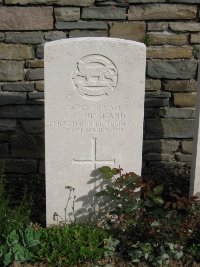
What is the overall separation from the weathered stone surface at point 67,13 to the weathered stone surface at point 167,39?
0.75m

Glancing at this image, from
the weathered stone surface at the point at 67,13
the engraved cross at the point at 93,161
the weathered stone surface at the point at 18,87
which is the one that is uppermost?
the weathered stone surface at the point at 67,13

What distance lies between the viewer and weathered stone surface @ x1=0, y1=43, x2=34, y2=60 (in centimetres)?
436

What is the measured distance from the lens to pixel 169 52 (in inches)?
175

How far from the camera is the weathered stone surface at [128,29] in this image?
435 cm

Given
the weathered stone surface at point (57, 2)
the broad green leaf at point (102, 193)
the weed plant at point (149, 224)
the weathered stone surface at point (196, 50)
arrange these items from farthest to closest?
the weathered stone surface at point (196, 50)
the weathered stone surface at point (57, 2)
the broad green leaf at point (102, 193)
the weed plant at point (149, 224)

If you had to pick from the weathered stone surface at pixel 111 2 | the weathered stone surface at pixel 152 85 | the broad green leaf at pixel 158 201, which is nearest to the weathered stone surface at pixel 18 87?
the weathered stone surface at pixel 111 2

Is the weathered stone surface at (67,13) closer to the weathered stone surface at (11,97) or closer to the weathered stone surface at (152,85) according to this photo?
the weathered stone surface at (11,97)

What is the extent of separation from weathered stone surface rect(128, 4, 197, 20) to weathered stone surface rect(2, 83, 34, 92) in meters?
1.19

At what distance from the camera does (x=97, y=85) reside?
3277mm

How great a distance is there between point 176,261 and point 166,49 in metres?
2.15

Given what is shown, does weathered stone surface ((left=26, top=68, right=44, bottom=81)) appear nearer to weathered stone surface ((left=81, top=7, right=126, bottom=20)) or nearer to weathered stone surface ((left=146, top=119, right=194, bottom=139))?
weathered stone surface ((left=81, top=7, right=126, bottom=20))

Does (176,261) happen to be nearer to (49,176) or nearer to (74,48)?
(49,176)

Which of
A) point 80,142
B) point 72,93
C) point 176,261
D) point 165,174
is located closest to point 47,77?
point 72,93

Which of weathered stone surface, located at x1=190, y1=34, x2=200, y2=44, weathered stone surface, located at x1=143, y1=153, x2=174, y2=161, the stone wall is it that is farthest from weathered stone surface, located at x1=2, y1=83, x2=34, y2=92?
weathered stone surface, located at x1=190, y1=34, x2=200, y2=44
